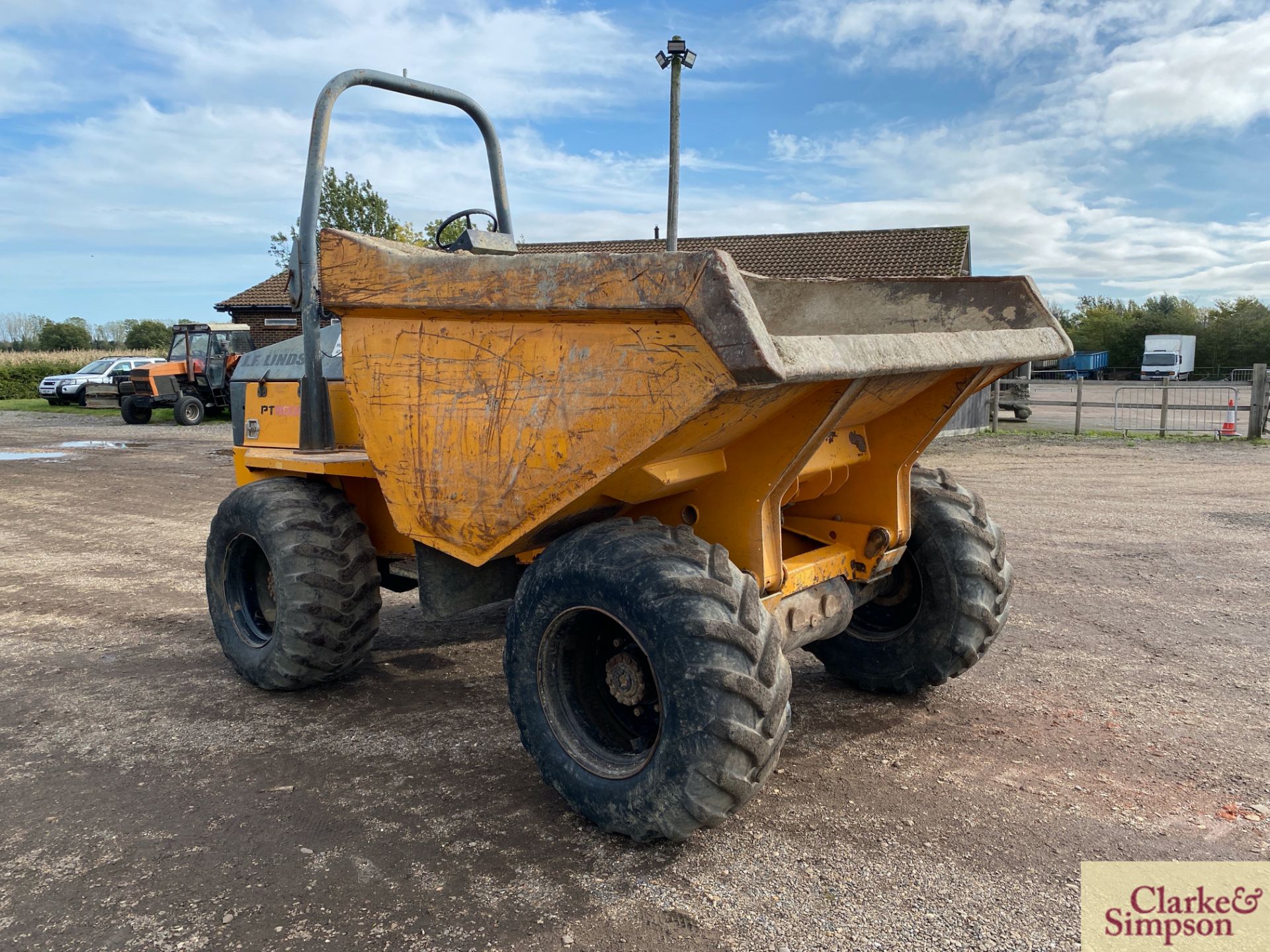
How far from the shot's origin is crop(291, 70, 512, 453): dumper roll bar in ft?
14.3

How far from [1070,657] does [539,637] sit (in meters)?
3.15

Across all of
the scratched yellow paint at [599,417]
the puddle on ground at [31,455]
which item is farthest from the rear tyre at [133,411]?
the scratched yellow paint at [599,417]

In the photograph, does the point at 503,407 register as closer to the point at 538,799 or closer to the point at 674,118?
the point at 538,799

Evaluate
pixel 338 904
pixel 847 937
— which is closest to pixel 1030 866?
pixel 847 937

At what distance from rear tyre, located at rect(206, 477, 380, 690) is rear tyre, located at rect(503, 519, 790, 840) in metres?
1.25

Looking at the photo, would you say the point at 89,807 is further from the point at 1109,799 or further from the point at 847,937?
the point at 1109,799

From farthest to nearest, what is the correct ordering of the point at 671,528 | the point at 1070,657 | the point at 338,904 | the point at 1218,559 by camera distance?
1. the point at 1218,559
2. the point at 1070,657
3. the point at 671,528
4. the point at 338,904

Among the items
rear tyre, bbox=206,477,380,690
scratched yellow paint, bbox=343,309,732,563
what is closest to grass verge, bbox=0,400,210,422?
rear tyre, bbox=206,477,380,690

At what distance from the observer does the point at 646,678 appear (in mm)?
3270

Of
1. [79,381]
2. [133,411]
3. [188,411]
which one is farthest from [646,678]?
[79,381]

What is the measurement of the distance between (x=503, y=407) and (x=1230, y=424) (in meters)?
17.7

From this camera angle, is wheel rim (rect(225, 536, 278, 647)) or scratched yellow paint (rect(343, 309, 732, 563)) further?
wheel rim (rect(225, 536, 278, 647))

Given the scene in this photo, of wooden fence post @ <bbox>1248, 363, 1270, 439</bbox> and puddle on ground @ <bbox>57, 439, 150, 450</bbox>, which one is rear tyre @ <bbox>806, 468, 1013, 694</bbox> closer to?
wooden fence post @ <bbox>1248, 363, 1270, 439</bbox>

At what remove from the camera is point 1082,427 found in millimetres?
20094
